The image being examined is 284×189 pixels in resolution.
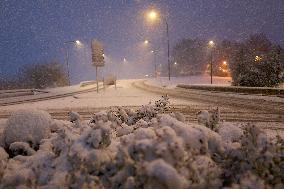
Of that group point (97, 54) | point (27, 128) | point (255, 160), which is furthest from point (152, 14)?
point (255, 160)

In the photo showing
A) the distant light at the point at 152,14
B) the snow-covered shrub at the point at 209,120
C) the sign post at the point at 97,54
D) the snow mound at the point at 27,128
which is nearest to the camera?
the snow-covered shrub at the point at 209,120

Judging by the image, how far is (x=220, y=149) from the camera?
217 inches

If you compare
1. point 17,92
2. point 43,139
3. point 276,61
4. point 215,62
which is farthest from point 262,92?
point 215,62

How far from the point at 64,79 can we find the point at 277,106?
72751mm

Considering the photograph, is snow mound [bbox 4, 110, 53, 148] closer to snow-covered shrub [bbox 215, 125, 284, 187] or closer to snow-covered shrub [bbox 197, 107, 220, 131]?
snow-covered shrub [bbox 197, 107, 220, 131]

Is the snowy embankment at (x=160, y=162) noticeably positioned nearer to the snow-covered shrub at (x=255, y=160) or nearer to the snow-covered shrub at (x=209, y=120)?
the snow-covered shrub at (x=255, y=160)

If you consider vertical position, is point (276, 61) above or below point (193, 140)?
above

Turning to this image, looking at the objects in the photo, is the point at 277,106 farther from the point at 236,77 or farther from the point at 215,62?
the point at 215,62

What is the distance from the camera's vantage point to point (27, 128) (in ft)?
27.9

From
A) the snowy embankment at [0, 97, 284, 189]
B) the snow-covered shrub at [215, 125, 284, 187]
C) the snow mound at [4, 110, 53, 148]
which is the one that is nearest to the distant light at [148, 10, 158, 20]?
the snow mound at [4, 110, 53, 148]

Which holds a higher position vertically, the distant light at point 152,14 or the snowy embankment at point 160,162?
the distant light at point 152,14

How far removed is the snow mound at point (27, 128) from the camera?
835 centimetres

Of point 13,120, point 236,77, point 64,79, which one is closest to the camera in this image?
point 13,120

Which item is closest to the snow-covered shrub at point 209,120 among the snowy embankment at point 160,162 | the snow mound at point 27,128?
the snowy embankment at point 160,162
